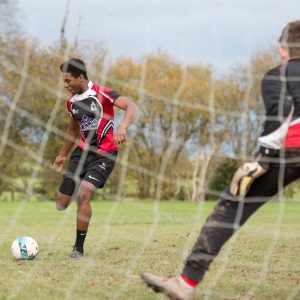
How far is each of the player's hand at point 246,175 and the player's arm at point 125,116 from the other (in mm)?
1731

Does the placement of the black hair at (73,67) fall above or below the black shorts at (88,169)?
above

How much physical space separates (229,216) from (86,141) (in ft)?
9.34

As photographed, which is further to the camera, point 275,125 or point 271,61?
point 271,61

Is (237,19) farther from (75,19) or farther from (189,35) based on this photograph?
(75,19)

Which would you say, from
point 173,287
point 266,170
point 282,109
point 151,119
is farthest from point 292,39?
point 151,119

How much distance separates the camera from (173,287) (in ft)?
13.4

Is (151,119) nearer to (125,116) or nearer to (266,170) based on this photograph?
(125,116)

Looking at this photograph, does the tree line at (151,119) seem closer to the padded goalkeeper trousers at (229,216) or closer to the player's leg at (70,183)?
the player's leg at (70,183)

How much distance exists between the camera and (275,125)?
13.4ft

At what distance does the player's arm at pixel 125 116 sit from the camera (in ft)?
18.6

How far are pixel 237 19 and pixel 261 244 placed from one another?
2864mm

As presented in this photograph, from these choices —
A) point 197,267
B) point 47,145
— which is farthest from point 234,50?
point 47,145

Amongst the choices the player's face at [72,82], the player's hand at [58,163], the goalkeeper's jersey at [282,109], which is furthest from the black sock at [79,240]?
the goalkeeper's jersey at [282,109]

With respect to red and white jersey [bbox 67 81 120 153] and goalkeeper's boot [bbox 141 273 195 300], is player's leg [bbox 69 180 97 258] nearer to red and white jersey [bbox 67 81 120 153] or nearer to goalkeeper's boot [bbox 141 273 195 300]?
red and white jersey [bbox 67 81 120 153]
